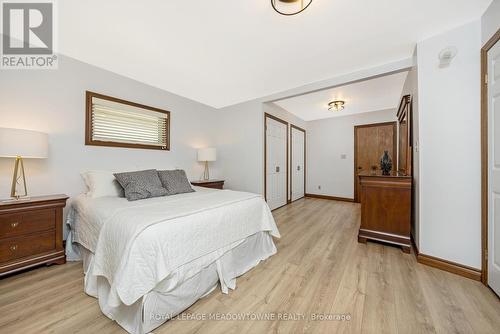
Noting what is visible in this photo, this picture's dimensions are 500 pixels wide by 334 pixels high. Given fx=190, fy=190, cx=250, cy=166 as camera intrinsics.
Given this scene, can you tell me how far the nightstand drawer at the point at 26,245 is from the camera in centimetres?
178

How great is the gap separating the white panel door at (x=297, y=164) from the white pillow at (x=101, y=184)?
13.1 ft

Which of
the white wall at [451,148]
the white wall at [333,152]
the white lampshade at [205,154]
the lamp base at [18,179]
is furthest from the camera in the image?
the white wall at [333,152]

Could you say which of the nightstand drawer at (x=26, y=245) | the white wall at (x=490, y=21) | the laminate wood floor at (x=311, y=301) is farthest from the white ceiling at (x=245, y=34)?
the laminate wood floor at (x=311, y=301)

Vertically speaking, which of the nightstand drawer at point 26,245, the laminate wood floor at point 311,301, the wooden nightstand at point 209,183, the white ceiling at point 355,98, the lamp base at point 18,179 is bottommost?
the laminate wood floor at point 311,301

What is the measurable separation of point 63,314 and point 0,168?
179cm

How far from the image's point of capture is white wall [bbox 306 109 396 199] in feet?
17.1

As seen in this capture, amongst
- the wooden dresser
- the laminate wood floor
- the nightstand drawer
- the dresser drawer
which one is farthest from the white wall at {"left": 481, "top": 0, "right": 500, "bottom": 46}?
the nightstand drawer

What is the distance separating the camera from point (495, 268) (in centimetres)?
158

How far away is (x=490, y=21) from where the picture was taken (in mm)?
1633

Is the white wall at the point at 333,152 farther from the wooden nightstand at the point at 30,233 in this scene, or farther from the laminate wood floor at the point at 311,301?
the wooden nightstand at the point at 30,233

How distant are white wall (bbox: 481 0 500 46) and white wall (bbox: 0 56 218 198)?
4086 millimetres

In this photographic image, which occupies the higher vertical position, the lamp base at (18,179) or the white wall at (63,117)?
the white wall at (63,117)

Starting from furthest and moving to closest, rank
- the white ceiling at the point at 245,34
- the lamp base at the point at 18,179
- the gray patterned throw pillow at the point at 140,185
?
the gray patterned throw pillow at the point at 140,185, the lamp base at the point at 18,179, the white ceiling at the point at 245,34

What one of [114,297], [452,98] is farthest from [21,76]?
[452,98]
